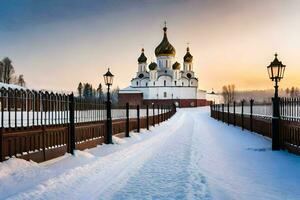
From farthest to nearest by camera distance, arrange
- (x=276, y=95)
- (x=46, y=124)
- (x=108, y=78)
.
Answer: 1. (x=108, y=78)
2. (x=276, y=95)
3. (x=46, y=124)

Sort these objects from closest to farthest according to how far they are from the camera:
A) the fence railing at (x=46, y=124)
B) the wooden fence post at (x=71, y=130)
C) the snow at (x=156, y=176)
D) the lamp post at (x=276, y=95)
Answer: the snow at (x=156, y=176) < the fence railing at (x=46, y=124) < the wooden fence post at (x=71, y=130) < the lamp post at (x=276, y=95)

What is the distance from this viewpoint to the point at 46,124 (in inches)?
409

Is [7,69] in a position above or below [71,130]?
above

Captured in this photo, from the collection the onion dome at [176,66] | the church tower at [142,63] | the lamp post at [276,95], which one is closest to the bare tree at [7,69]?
the church tower at [142,63]

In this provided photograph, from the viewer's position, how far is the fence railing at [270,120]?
1171 cm

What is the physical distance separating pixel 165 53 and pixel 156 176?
8192cm

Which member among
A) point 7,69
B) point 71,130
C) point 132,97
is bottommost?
point 71,130

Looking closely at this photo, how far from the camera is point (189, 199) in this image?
6395 mm

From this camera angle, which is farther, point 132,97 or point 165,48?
point 132,97

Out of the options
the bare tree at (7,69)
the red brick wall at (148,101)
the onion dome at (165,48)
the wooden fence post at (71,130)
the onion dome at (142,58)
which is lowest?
the wooden fence post at (71,130)

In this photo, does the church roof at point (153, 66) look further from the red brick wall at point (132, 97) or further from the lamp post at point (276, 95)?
the lamp post at point (276, 95)

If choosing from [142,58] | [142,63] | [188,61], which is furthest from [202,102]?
[142,58]

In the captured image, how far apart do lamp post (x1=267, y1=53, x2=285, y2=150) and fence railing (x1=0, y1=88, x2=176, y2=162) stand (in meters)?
6.55

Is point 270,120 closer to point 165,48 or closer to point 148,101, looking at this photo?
point 165,48
